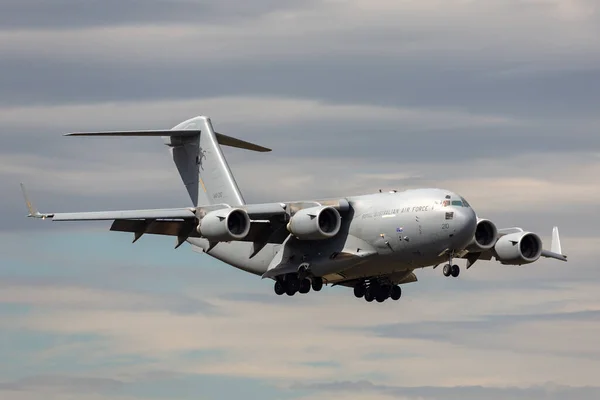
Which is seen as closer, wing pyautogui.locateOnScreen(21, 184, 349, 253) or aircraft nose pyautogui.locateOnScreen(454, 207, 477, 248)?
aircraft nose pyautogui.locateOnScreen(454, 207, 477, 248)

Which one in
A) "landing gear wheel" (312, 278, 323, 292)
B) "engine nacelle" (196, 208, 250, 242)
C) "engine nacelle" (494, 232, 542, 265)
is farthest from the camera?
"engine nacelle" (494, 232, 542, 265)

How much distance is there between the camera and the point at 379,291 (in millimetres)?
50156

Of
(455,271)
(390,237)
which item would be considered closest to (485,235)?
(455,271)

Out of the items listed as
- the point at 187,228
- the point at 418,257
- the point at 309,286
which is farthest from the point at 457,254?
the point at 187,228

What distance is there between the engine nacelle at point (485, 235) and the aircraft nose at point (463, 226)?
287 cm

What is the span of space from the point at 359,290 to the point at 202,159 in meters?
7.97

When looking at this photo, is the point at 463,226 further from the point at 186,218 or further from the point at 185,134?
the point at 185,134

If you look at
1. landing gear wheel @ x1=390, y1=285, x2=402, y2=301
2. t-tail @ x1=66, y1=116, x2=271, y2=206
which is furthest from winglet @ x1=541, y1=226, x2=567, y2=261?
t-tail @ x1=66, y1=116, x2=271, y2=206

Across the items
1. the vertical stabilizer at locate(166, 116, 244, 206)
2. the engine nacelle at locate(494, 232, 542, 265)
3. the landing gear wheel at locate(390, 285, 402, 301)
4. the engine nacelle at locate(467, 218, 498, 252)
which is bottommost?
the landing gear wheel at locate(390, 285, 402, 301)

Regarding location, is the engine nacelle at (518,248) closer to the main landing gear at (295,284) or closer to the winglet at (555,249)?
the winglet at (555,249)

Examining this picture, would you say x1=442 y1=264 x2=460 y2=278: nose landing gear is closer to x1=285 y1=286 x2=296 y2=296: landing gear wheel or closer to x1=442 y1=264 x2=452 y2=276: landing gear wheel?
A: x1=442 y1=264 x2=452 y2=276: landing gear wheel

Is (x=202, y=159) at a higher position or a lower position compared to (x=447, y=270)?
higher

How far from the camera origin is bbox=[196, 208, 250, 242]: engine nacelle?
45.6 m

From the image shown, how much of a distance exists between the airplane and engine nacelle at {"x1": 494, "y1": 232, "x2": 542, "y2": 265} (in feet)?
0.11
